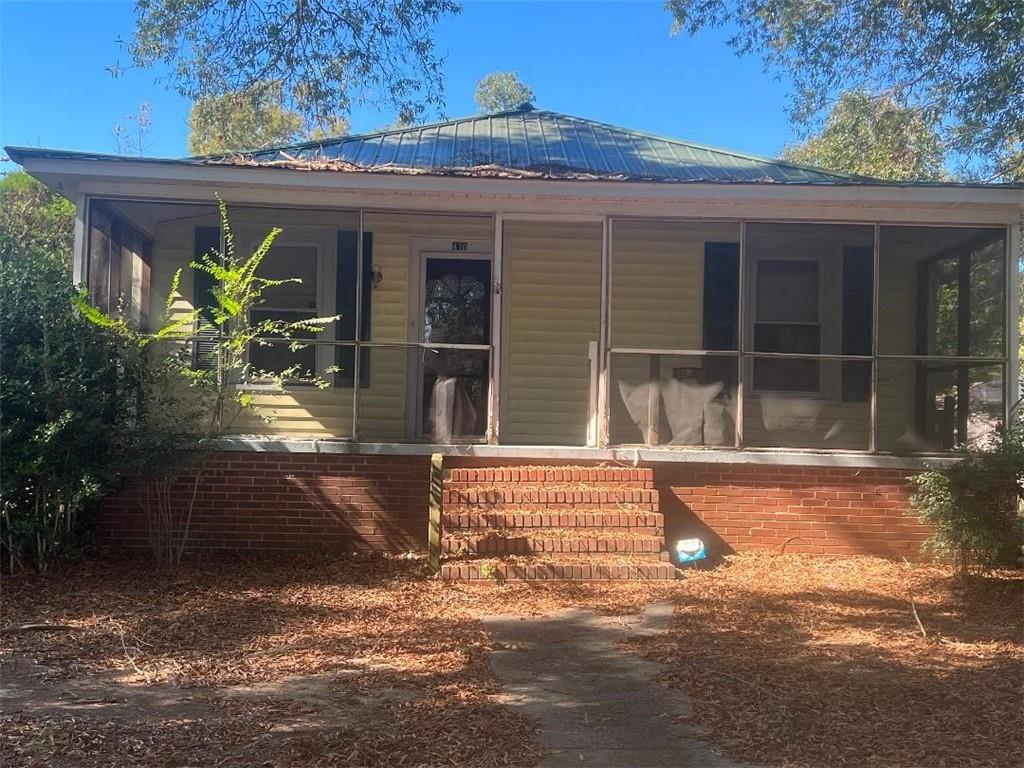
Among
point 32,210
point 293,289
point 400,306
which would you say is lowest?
point 400,306

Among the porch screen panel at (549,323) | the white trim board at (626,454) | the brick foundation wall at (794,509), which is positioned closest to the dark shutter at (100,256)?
the white trim board at (626,454)

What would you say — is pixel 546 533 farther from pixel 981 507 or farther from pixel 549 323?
pixel 549 323

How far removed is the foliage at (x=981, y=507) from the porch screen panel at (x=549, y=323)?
13.5 ft

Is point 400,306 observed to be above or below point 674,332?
above

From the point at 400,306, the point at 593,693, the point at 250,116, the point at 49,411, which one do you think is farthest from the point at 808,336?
the point at 250,116

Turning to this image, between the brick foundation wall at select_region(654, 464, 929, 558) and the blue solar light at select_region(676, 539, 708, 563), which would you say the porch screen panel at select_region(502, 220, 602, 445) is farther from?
the blue solar light at select_region(676, 539, 708, 563)

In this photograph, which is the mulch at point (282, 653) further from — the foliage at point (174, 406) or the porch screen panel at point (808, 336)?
the porch screen panel at point (808, 336)

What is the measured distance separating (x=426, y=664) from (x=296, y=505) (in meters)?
3.24

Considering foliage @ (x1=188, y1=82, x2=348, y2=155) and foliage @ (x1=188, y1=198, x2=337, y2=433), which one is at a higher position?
foliage @ (x1=188, y1=82, x2=348, y2=155)

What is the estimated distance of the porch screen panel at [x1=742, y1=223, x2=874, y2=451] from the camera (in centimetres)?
787

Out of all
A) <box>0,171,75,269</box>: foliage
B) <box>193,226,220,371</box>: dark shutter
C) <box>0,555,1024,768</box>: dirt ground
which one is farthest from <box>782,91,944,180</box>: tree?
<box>0,171,75,269</box>: foliage

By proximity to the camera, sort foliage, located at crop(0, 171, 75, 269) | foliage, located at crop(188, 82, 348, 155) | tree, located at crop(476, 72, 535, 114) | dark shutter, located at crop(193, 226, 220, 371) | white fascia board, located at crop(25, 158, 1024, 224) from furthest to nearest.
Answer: tree, located at crop(476, 72, 535, 114) < foliage, located at crop(0, 171, 75, 269) < foliage, located at crop(188, 82, 348, 155) < dark shutter, located at crop(193, 226, 220, 371) < white fascia board, located at crop(25, 158, 1024, 224)

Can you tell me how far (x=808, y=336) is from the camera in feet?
28.0

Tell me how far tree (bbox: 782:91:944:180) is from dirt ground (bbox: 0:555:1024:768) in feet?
30.6
